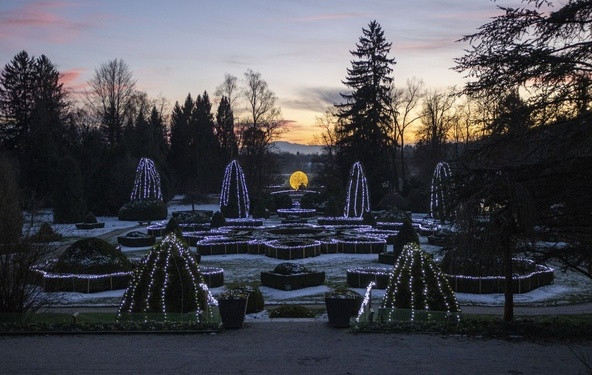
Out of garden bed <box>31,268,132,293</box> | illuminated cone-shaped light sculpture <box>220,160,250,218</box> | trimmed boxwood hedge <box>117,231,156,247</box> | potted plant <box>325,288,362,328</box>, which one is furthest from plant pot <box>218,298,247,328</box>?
illuminated cone-shaped light sculpture <box>220,160,250,218</box>

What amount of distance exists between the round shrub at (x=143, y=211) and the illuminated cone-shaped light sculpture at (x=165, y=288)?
109 ft

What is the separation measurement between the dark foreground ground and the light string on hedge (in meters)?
36.3

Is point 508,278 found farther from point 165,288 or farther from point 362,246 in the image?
point 362,246

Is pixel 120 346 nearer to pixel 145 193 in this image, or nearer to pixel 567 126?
pixel 567 126

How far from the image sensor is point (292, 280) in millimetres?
19766

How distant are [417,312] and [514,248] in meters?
2.38

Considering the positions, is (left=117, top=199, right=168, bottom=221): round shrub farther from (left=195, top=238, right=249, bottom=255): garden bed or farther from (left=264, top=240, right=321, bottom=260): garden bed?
(left=264, top=240, right=321, bottom=260): garden bed

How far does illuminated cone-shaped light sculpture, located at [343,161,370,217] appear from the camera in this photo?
4266 cm

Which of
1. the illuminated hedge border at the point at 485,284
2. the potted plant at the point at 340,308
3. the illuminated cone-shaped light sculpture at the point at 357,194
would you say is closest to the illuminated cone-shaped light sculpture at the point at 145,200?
the illuminated cone-shaped light sculpture at the point at 357,194

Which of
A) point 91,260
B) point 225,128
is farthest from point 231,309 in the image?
point 225,128

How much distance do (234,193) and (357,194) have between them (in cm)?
924

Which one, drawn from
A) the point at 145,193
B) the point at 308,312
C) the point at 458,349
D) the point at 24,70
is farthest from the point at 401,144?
the point at 458,349

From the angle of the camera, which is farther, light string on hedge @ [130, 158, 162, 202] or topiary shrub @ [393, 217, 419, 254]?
light string on hedge @ [130, 158, 162, 202]

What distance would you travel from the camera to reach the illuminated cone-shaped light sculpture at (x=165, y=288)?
492 inches
